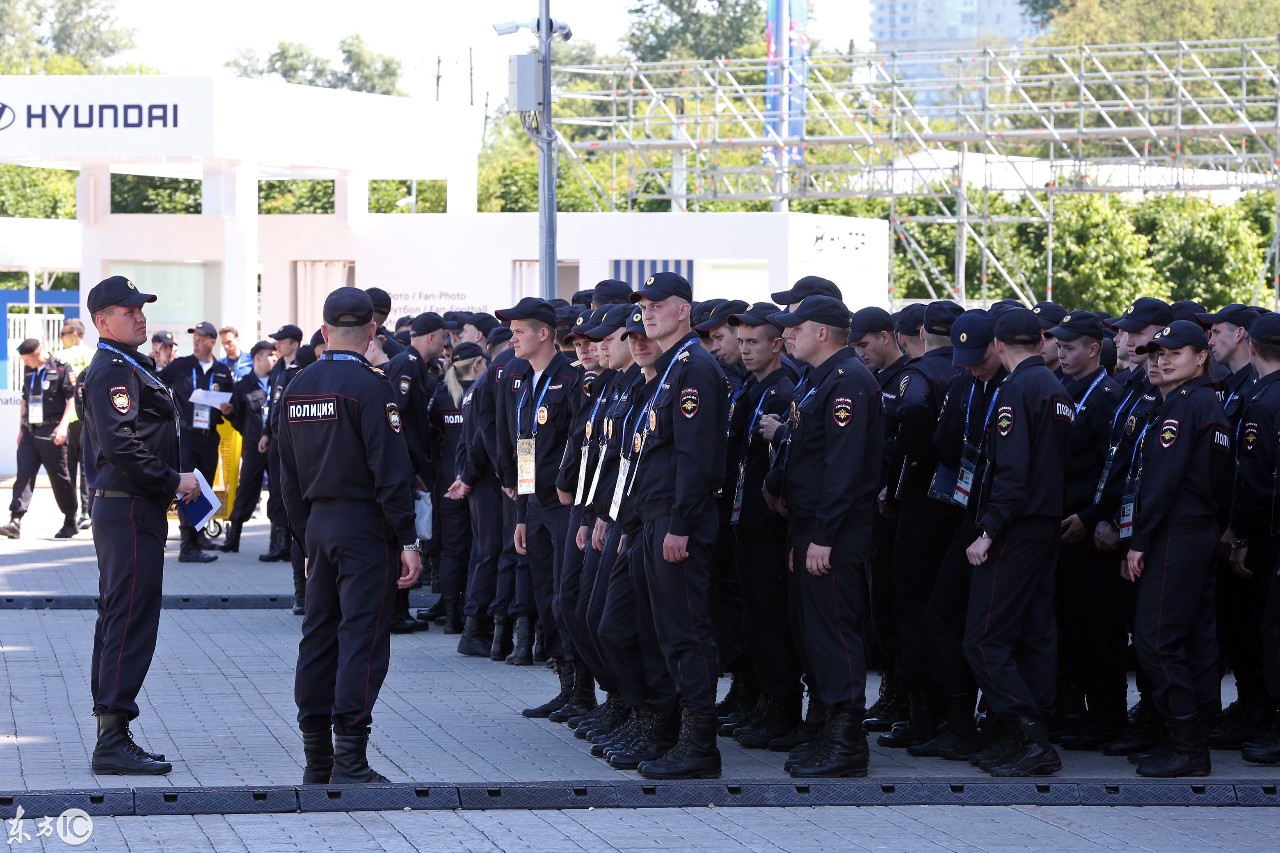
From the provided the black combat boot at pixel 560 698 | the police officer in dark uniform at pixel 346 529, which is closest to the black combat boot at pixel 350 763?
the police officer in dark uniform at pixel 346 529

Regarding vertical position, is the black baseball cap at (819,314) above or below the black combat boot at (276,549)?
above

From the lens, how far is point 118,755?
7.87m

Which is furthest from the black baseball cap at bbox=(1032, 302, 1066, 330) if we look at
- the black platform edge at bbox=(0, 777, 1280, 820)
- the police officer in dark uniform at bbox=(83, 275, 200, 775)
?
the police officer in dark uniform at bbox=(83, 275, 200, 775)

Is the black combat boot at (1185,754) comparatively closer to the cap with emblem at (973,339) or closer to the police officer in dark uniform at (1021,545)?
the police officer in dark uniform at (1021,545)

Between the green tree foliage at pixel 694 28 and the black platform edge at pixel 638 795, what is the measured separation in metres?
77.9

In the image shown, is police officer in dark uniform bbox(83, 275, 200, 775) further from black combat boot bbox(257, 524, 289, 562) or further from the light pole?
the light pole

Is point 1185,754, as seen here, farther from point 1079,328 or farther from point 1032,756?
point 1079,328

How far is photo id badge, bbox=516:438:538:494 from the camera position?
9.87 m

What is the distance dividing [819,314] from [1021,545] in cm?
136

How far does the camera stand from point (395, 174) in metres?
28.8

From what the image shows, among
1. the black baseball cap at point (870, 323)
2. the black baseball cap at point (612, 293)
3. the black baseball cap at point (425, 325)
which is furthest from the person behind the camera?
the black baseball cap at point (425, 325)

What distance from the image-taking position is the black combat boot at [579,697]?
9.41 metres

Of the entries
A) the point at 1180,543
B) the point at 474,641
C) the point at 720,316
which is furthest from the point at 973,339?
the point at 474,641

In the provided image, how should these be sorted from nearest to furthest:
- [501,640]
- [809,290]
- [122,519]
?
[122,519], [809,290], [501,640]
